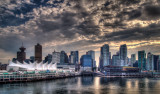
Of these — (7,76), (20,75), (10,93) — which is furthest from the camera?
(20,75)

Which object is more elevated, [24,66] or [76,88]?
[24,66]

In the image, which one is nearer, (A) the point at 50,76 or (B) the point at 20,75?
(B) the point at 20,75

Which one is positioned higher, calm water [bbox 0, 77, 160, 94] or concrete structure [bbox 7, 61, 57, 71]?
concrete structure [bbox 7, 61, 57, 71]

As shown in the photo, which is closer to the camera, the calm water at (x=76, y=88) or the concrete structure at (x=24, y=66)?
the calm water at (x=76, y=88)

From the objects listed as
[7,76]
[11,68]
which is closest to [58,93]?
[7,76]

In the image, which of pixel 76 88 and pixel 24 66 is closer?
pixel 76 88

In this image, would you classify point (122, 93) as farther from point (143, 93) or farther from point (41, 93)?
point (41, 93)

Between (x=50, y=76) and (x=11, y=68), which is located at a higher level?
(x=11, y=68)

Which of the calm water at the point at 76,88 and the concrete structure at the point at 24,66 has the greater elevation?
the concrete structure at the point at 24,66

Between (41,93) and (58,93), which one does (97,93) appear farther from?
(41,93)

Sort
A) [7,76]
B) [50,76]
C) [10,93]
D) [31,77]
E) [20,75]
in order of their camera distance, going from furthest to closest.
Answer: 1. [50,76]
2. [31,77]
3. [20,75]
4. [7,76]
5. [10,93]
